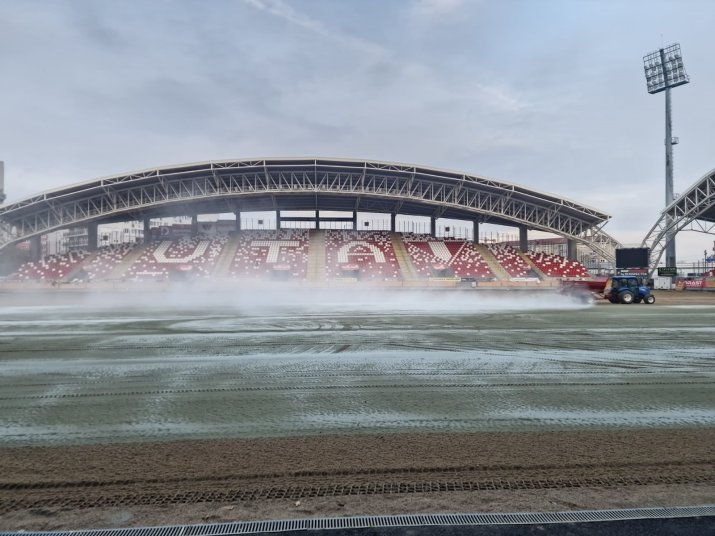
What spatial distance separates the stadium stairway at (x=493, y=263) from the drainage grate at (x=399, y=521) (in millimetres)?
45411

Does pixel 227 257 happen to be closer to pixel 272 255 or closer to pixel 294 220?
pixel 272 255

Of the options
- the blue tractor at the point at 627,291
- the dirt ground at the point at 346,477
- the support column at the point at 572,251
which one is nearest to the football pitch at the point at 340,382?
the dirt ground at the point at 346,477

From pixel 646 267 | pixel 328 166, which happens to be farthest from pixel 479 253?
pixel 328 166

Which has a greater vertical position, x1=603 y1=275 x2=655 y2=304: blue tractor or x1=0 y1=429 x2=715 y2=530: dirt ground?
x1=603 y1=275 x2=655 y2=304: blue tractor

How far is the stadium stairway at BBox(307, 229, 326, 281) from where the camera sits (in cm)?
4562

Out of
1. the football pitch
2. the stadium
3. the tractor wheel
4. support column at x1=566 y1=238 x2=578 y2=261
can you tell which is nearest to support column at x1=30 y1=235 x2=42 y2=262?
the stadium

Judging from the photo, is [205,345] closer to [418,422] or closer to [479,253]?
[418,422]

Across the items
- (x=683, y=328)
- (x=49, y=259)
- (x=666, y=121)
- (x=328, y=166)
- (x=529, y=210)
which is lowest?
(x=683, y=328)

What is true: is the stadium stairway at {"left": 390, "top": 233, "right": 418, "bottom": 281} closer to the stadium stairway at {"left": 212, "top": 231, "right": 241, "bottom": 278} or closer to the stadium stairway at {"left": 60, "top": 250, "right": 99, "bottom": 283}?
Answer: the stadium stairway at {"left": 212, "top": 231, "right": 241, "bottom": 278}

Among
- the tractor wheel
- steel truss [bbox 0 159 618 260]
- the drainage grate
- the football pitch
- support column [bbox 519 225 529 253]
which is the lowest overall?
the drainage grate

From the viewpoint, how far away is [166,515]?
301 cm

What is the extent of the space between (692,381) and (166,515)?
6.91 m

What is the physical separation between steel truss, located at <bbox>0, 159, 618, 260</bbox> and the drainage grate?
44.9m

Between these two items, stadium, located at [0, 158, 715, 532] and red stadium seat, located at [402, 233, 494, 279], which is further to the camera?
red stadium seat, located at [402, 233, 494, 279]
